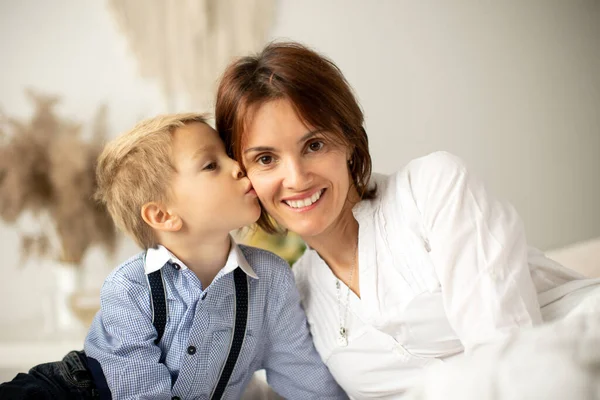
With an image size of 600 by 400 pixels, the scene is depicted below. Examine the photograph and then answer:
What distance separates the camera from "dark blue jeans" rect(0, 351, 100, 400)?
1.27 metres

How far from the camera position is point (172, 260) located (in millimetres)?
1427

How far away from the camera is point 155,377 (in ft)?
4.36

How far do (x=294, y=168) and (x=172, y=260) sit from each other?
1.24 ft

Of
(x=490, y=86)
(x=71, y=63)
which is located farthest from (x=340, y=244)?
(x=490, y=86)

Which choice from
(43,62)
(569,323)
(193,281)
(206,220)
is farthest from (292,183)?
(43,62)

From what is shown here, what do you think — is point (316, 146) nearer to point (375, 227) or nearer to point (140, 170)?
point (375, 227)

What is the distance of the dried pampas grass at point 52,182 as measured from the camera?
255cm

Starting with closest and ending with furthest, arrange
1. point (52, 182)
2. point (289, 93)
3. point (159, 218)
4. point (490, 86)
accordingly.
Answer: point (289, 93) → point (159, 218) → point (52, 182) → point (490, 86)

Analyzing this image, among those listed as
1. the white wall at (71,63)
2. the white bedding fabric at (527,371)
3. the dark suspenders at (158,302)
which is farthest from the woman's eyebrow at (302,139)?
the white wall at (71,63)

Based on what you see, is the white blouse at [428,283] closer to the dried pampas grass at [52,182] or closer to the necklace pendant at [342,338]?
the necklace pendant at [342,338]

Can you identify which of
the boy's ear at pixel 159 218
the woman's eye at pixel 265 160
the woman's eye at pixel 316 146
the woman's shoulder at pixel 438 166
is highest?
the woman's eye at pixel 316 146

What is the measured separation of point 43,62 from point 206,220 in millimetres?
2220

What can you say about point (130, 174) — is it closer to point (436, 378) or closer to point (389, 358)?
point (389, 358)

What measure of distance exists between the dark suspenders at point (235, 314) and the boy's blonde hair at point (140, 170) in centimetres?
15
